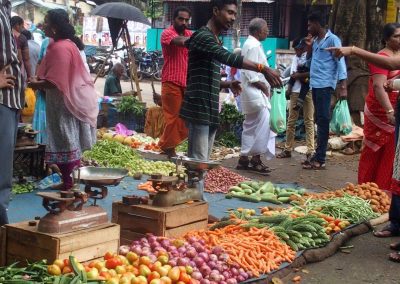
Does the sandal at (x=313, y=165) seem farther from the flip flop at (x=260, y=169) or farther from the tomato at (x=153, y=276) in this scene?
the tomato at (x=153, y=276)

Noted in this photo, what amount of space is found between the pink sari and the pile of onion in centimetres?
192

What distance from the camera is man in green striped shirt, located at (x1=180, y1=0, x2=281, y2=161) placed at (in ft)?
17.9

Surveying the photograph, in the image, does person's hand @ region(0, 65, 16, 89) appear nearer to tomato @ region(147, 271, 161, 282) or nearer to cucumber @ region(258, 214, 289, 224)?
tomato @ region(147, 271, 161, 282)

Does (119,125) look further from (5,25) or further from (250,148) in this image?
(5,25)

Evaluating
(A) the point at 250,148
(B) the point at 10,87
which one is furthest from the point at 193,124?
(A) the point at 250,148

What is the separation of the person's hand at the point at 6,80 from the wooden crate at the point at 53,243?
901 mm

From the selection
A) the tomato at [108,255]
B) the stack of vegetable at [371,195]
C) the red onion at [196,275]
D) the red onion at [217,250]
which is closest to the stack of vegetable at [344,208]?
the stack of vegetable at [371,195]

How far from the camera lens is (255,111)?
8.42 meters

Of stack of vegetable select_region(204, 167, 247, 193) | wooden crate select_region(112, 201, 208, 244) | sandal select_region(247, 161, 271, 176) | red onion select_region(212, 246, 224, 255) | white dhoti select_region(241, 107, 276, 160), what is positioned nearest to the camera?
red onion select_region(212, 246, 224, 255)

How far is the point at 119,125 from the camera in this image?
36.6 ft

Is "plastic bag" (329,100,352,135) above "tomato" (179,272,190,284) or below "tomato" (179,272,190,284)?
above

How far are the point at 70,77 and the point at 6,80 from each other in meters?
1.80

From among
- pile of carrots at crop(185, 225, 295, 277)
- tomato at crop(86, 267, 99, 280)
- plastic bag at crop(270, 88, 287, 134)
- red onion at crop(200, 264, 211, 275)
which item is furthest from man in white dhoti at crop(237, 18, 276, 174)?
tomato at crop(86, 267, 99, 280)

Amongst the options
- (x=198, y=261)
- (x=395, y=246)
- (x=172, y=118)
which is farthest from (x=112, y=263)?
(x=172, y=118)
